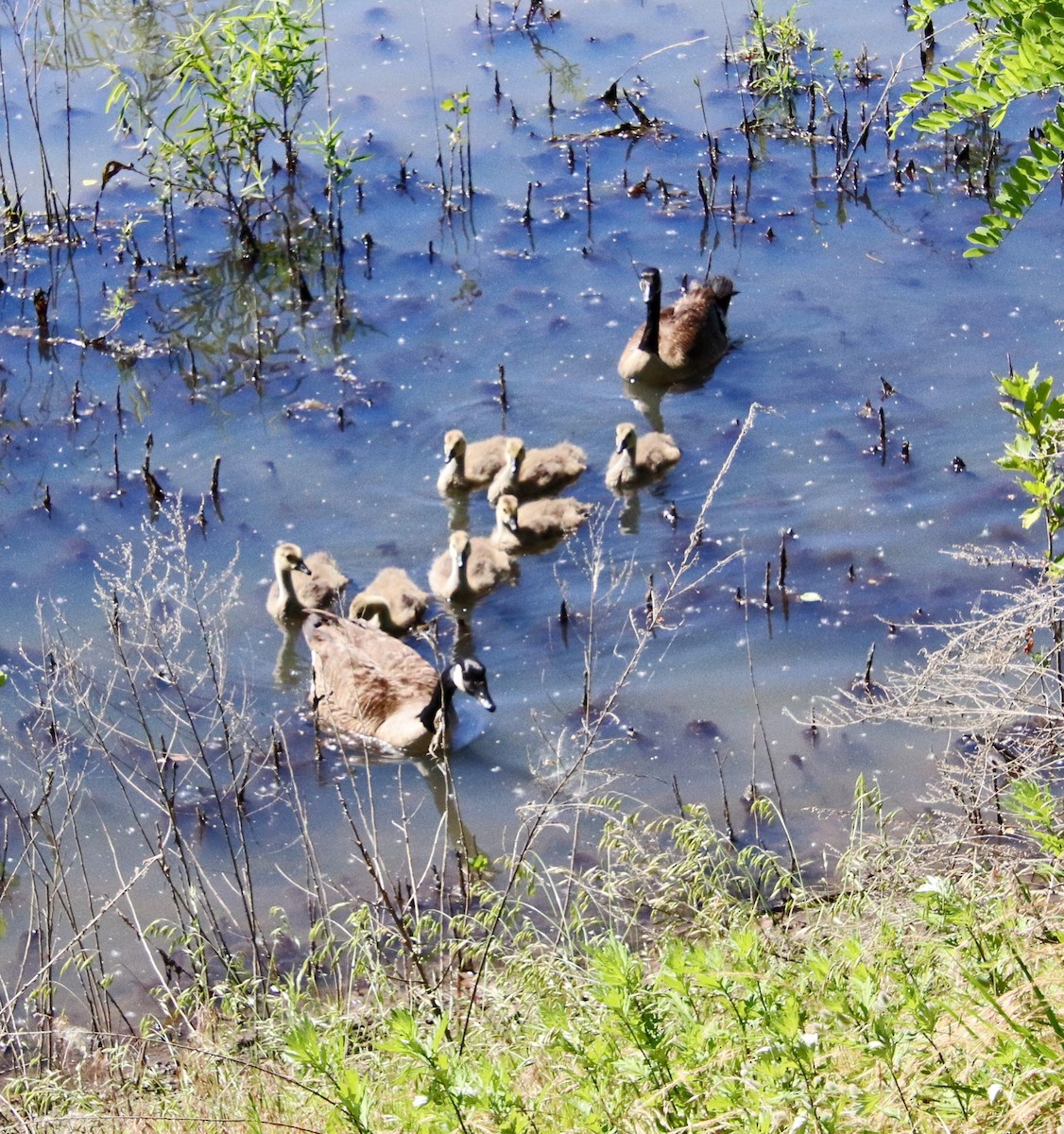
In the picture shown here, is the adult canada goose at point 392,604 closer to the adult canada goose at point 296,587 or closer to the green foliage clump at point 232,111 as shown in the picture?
the adult canada goose at point 296,587

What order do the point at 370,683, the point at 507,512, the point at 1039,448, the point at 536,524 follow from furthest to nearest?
the point at 536,524, the point at 507,512, the point at 370,683, the point at 1039,448

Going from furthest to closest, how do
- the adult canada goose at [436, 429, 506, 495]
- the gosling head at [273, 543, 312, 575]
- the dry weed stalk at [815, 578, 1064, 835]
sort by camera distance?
the adult canada goose at [436, 429, 506, 495]
the gosling head at [273, 543, 312, 575]
the dry weed stalk at [815, 578, 1064, 835]

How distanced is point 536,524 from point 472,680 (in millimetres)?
1554

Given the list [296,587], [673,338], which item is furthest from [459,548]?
[673,338]

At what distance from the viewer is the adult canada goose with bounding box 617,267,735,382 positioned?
942 centimetres

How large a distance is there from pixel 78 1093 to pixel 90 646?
375cm

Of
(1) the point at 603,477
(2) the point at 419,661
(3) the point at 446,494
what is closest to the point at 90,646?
(2) the point at 419,661

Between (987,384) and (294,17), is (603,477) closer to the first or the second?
(987,384)

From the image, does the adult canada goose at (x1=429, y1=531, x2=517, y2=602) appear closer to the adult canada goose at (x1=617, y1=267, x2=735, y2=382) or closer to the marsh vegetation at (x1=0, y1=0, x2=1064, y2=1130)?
the marsh vegetation at (x1=0, y1=0, x2=1064, y2=1130)

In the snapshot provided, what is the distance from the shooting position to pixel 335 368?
9695mm

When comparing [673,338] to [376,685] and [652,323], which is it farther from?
[376,685]

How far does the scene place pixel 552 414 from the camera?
9438mm

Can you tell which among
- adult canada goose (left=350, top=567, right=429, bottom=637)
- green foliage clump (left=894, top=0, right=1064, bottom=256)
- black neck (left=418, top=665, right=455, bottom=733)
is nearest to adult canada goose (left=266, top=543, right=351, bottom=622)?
adult canada goose (left=350, top=567, right=429, bottom=637)

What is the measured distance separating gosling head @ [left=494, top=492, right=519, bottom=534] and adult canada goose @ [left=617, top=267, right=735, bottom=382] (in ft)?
5.63
